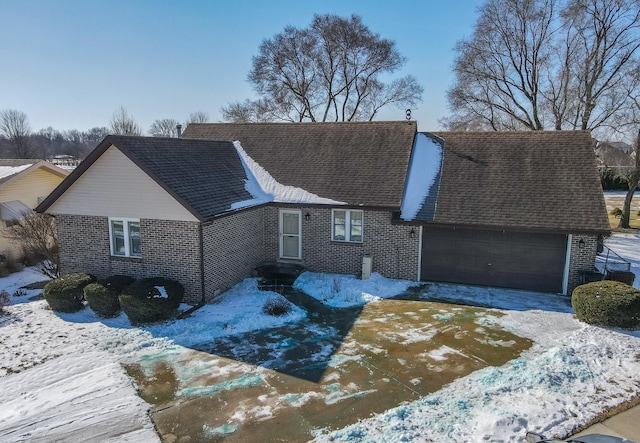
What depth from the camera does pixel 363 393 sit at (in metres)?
8.32

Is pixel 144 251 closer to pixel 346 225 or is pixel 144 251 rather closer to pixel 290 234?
pixel 290 234

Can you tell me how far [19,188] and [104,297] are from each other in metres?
15.0

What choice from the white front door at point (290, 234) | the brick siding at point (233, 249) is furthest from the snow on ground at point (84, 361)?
the white front door at point (290, 234)

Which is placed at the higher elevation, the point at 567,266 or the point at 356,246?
the point at 356,246

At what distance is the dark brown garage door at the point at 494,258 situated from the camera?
47.1 feet

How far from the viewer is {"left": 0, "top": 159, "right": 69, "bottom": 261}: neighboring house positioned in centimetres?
2142

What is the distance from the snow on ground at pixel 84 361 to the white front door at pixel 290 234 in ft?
9.05

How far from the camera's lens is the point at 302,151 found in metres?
18.6

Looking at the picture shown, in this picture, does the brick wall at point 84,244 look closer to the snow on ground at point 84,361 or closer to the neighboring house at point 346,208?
the neighboring house at point 346,208

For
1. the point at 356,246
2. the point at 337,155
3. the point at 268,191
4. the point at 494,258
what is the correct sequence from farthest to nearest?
the point at 337,155 → the point at 268,191 → the point at 356,246 → the point at 494,258

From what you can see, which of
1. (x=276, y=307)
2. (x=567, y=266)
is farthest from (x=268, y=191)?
(x=567, y=266)

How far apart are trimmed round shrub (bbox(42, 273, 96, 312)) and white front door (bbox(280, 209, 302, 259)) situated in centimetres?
685

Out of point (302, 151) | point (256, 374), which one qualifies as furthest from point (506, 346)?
point (302, 151)

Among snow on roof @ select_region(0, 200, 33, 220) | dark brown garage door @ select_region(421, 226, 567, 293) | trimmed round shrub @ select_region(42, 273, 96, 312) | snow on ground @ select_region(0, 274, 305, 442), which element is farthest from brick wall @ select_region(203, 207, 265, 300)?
snow on roof @ select_region(0, 200, 33, 220)
